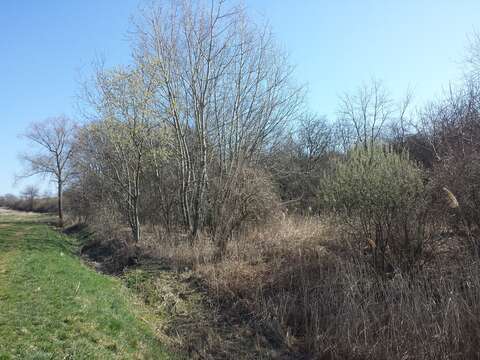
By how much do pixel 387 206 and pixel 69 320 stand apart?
Result: 20.2 feet

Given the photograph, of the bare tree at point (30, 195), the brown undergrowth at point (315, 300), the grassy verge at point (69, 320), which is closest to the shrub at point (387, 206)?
the brown undergrowth at point (315, 300)

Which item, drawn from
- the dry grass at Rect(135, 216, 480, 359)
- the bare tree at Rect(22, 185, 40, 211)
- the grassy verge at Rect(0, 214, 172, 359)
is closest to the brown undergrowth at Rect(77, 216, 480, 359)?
the dry grass at Rect(135, 216, 480, 359)

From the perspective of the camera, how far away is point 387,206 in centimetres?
742

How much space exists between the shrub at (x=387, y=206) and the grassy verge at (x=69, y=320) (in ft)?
15.4

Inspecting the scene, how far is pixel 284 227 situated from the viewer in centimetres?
1150

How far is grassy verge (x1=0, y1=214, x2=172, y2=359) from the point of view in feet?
15.8

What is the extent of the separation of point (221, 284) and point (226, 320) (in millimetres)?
1377

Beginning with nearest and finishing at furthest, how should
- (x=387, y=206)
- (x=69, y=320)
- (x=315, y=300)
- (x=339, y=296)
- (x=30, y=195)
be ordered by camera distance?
(x=69, y=320), (x=339, y=296), (x=315, y=300), (x=387, y=206), (x=30, y=195)

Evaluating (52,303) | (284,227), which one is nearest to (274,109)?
(284,227)

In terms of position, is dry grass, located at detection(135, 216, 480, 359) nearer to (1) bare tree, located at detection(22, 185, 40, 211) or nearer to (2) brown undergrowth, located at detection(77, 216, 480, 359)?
(2) brown undergrowth, located at detection(77, 216, 480, 359)

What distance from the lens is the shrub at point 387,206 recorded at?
23.7 feet

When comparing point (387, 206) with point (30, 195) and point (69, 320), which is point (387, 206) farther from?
point (30, 195)

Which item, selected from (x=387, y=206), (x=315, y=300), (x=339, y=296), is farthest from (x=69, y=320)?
(x=387, y=206)

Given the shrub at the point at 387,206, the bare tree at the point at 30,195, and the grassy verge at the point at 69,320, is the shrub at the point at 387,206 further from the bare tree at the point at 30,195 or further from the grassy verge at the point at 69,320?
the bare tree at the point at 30,195
